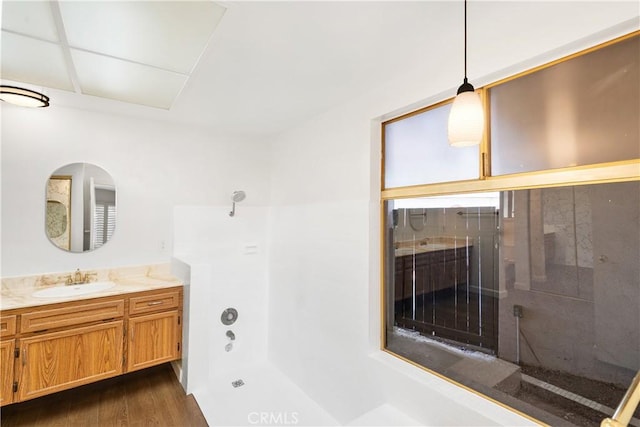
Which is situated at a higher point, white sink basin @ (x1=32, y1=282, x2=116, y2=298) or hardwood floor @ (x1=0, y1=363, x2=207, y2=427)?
white sink basin @ (x1=32, y1=282, x2=116, y2=298)

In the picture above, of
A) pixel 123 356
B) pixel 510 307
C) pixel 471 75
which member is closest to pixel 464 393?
pixel 510 307

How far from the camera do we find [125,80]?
2.17 metres

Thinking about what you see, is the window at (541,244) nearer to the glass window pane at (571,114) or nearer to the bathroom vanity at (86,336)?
the glass window pane at (571,114)

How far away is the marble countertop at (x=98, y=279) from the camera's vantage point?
2.20m

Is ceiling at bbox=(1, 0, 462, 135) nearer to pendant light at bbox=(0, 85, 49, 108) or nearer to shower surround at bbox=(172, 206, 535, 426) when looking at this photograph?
pendant light at bbox=(0, 85, 49, 108)

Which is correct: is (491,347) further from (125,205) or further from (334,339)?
(125,205)

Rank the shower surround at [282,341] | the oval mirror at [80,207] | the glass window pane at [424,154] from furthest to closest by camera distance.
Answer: the oval mirror at [80,207], the shower surround at [282,341], the glass window pane at [424,154]

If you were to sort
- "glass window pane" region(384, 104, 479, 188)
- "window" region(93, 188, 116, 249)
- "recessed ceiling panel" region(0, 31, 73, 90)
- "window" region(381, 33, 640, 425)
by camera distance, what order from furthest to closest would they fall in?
"window" region(93, 188, 116, 249)
"glass window pane" region(384, 104, 479, 188)
"recessed ceiling panel" region(0, 31, 73, 90)
"window" region(381, 33, 640, 425)

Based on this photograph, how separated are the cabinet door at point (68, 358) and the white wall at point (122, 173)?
708 millimetres

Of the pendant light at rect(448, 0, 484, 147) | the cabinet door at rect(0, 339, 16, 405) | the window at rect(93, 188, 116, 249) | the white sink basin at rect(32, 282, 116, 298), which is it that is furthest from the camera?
the window at rect(93, 188, 116, 249)

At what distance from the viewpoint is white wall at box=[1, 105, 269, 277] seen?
8.19 ft

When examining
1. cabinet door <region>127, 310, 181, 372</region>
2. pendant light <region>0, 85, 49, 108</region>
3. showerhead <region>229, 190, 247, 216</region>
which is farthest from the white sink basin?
pendant light <region>0, 85, 49, 108</region>

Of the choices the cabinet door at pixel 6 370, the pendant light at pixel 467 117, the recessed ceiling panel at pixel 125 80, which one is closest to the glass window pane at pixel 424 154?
the pendant light at pixel 467 117

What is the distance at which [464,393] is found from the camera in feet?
5.60
